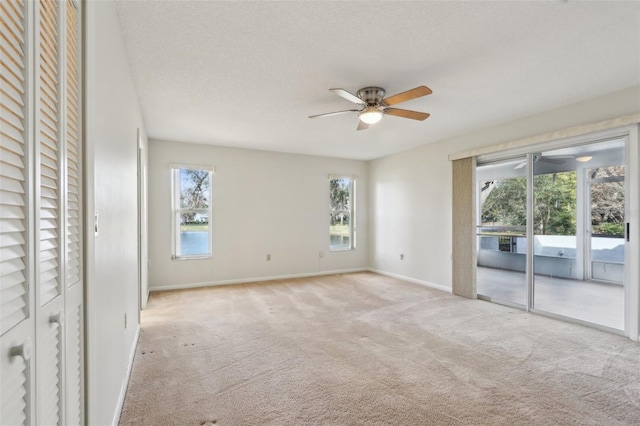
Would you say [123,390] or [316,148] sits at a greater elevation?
[316,148]

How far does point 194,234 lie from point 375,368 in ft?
13.3

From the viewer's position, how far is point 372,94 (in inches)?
119

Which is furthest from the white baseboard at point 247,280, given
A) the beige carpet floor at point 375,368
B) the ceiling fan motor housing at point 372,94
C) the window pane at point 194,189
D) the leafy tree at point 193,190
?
the ceiling fan motor housing at point 372,94

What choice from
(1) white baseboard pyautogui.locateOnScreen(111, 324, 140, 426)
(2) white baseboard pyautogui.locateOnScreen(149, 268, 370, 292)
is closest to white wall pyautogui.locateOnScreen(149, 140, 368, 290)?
(2) white baseboard pyautogui.locateOnScreen(149, 268, 370, 292)

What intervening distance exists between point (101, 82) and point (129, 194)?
1.20m

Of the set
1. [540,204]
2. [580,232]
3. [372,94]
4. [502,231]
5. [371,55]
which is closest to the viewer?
[371,55]

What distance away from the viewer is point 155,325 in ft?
11.6

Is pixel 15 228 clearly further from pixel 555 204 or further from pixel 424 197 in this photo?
pixel 424 197

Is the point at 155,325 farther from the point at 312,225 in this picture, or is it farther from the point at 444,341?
the point at 312,225

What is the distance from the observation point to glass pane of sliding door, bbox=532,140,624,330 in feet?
11.1

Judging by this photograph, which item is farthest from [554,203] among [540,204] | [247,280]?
[247,280]

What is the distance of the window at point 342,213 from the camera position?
670 cm

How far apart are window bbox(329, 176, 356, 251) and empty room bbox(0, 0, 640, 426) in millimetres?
1317

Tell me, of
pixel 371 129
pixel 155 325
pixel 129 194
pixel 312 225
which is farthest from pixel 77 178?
pixel 312 225
